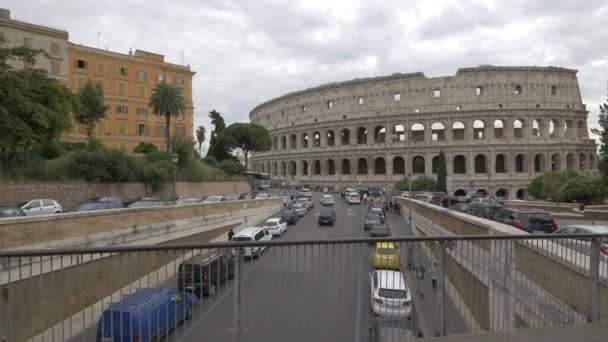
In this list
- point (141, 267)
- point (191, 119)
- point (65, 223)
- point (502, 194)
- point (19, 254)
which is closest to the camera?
point (19, 254)

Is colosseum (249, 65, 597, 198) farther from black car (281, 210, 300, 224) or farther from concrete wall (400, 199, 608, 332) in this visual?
concrete wall (400, 199, 608, 332)

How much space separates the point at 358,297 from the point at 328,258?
0.69m

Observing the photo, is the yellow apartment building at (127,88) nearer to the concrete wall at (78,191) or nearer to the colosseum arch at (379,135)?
the concrete wall at (78,191)

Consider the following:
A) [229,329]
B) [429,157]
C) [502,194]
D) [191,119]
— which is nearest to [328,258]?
[229,329]

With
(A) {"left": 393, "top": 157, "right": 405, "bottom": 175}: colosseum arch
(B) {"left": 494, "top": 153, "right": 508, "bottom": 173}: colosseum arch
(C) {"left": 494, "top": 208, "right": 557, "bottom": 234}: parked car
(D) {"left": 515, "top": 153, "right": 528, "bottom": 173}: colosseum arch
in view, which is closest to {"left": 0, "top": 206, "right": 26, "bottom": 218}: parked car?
(C) {"left": 494, "top": 208, "right": 557, "bottom": 234}: parked car

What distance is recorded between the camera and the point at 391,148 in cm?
6775

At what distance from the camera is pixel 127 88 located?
2041 inches

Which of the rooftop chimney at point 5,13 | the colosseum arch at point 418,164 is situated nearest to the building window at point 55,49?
the rooftop chimney at point 5,13

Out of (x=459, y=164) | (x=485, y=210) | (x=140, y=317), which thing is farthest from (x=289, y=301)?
(x=459, y=164)

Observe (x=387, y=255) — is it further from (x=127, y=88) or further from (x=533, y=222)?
(x=127, y=88)

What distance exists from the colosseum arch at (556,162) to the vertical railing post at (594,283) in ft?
234

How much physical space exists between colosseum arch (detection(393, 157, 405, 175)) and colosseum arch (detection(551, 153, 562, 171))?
25723mm

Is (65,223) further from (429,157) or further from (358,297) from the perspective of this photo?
(429,157)

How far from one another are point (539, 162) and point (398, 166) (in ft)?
80.2
